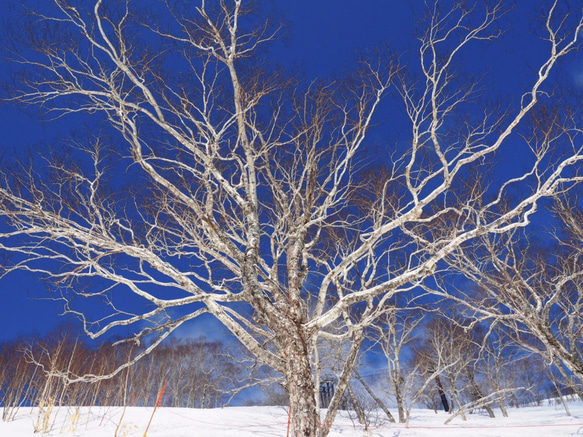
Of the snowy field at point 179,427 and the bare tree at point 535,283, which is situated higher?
the bare tree at point 535,283

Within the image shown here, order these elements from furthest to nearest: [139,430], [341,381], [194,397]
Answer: [194,397] → [139,430] → [341,381]

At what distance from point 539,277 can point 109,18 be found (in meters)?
13.2

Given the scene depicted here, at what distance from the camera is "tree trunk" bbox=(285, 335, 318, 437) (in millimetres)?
3407

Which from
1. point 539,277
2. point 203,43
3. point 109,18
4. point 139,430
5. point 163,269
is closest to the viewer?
point 163,269

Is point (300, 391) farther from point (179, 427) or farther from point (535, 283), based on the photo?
point (535, 283)

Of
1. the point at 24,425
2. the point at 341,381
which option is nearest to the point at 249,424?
the point at 341,381

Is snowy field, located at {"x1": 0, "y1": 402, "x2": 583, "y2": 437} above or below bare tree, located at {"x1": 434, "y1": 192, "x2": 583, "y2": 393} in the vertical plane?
below

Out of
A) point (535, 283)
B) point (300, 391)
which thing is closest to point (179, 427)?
point (300, 391)

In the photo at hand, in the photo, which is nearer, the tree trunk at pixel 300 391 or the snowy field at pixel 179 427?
the tree trunk at pixel 300 391

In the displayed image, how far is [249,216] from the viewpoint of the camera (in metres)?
4.66

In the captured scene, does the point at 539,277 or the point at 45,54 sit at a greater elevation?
the point at 45,54

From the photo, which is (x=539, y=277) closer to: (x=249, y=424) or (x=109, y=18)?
(x=249, y=424)

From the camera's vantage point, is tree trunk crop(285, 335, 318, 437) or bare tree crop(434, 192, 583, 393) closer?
tree trunk crop(285, 335, 318, 437)

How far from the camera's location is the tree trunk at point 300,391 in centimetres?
341
